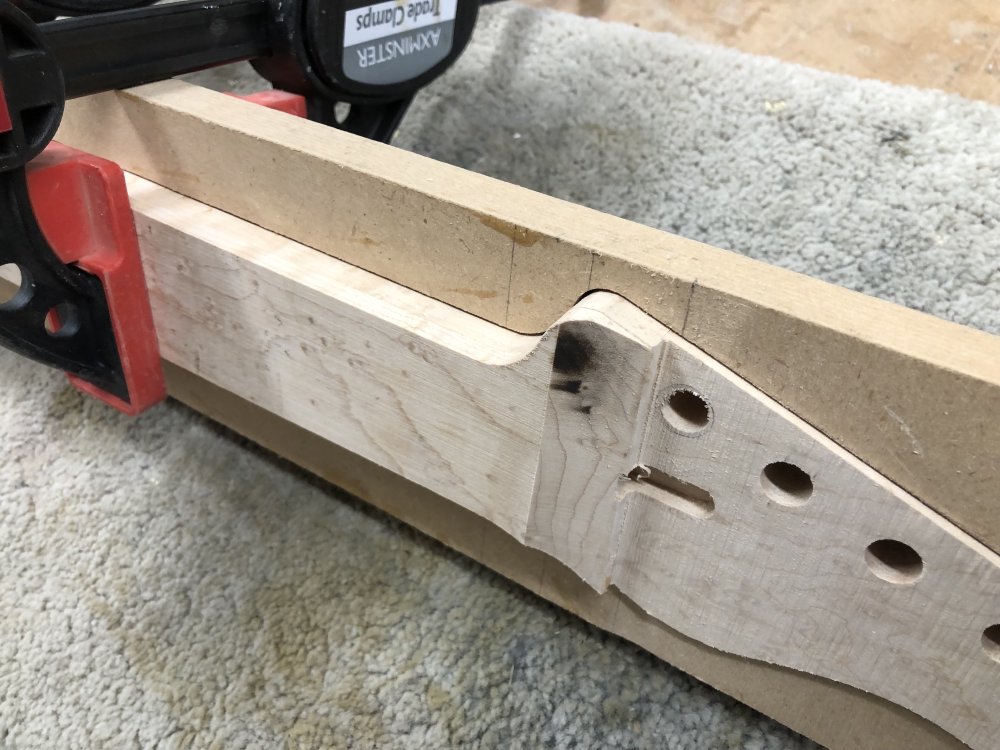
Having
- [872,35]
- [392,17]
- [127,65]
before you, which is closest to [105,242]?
[127,65]


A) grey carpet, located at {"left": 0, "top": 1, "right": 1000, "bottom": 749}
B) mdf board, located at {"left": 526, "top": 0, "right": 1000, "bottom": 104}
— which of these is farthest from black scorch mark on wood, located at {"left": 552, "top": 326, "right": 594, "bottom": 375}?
mdf board, located at {"left": 526, "top": 0, "right": 1000, "bottom": 104}

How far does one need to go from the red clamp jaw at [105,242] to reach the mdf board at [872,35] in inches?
33.2

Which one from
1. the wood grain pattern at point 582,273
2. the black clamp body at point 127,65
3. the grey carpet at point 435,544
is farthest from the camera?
the grey carpet at point 435,544

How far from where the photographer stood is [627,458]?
0.49 m

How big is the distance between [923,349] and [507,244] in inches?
9.5

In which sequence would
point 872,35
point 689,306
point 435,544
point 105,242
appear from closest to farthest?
point 689,306
point 105,242
point 435,544
point 872,35

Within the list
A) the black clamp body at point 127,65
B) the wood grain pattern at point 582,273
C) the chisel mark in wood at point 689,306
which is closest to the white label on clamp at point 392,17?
the black clamp body at point 127,65

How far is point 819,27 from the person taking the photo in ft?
3.41

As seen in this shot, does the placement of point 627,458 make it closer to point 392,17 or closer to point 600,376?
point 600,376

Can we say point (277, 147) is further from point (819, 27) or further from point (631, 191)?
point (819, 27)

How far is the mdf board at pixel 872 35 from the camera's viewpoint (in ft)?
3.17

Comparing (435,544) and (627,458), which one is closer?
(627,458)

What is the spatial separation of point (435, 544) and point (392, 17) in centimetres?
52

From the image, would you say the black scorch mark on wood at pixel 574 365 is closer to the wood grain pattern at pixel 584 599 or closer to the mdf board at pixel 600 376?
the mdf board at pixel 600 376
